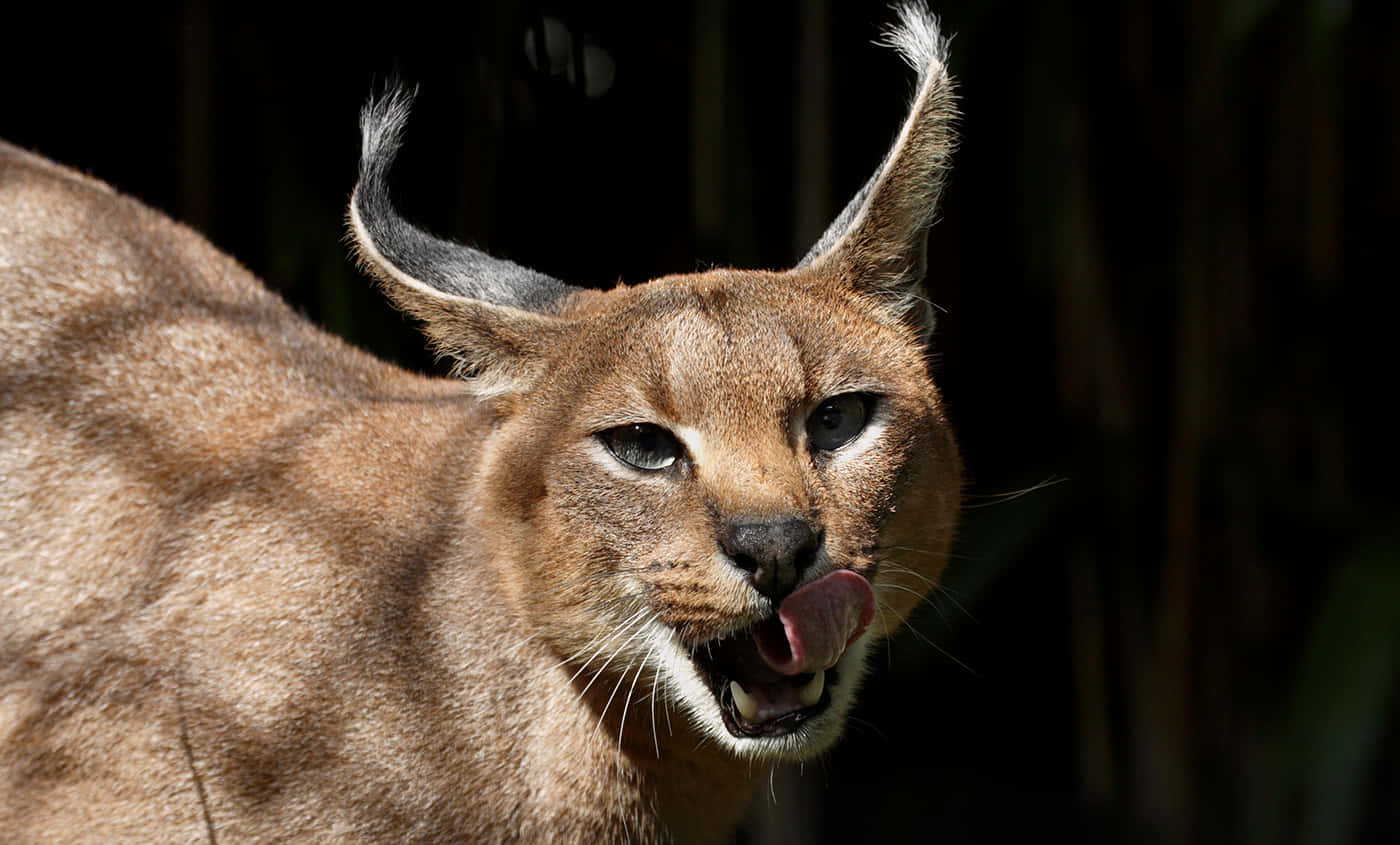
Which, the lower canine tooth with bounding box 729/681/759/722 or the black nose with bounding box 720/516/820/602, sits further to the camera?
the lower canine tooth with bounding box 729/681/759/722

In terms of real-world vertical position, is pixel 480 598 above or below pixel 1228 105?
below

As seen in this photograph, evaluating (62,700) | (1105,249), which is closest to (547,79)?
(1105,249)

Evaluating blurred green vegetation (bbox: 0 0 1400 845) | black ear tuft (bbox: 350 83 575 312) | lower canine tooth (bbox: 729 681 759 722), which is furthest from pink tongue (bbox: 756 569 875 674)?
blurred green vegetation (bbox: 0 0 1400 845)

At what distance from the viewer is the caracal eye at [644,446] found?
2631mm

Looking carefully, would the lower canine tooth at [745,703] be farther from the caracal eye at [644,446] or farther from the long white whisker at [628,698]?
the caracal eye at [644,446]

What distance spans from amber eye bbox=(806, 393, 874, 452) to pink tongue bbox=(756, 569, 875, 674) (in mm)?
340

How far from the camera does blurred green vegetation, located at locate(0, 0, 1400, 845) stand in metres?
5.07

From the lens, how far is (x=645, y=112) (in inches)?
216

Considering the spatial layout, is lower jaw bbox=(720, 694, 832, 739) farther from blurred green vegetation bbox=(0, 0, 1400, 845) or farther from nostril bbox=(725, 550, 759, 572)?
blurred green vegetation bbox=(0, 0, 1400, 845)

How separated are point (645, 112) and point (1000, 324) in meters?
1.90

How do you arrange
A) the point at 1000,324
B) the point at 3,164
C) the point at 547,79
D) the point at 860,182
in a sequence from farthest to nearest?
the point at 1000,324
the point at 860,182
the point at 547,79
the point at 3,164

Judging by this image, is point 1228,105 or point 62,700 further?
point 1228,105

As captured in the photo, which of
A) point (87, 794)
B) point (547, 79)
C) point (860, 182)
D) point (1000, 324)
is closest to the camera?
point (87, 794)

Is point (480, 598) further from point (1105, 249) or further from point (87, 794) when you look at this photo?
point (1105, 249)
